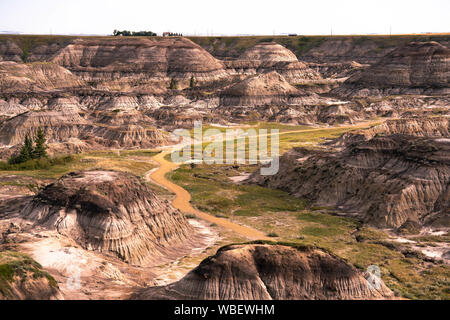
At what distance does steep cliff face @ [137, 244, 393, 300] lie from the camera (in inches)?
1276

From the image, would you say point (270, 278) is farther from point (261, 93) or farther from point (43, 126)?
point (261, 93)

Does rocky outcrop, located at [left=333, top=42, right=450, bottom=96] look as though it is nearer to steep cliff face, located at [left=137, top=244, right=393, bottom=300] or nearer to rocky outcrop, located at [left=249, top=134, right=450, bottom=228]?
rocky outcrop, located at [left=249, top=134, right=450, bottom=228]

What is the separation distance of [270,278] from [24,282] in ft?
48.5

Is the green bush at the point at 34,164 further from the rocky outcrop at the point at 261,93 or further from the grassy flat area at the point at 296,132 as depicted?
the rocky outcrop at the point at 261,93

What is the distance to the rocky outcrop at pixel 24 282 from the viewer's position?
29328 millimetres

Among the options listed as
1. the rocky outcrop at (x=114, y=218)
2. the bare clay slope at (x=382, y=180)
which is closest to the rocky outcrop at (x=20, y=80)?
Answer: the bare clay slope at (x=382, y=180)

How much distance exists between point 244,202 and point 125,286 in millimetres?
35669

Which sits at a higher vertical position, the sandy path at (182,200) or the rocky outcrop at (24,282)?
the rocky outcrop at (24,282)

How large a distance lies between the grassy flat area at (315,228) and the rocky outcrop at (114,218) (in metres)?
11.2

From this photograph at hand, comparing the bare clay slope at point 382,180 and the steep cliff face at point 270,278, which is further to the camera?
the bare clay slope at point 382,180

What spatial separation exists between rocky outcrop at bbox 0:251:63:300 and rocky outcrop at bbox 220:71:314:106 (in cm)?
14877

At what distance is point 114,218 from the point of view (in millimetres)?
48562

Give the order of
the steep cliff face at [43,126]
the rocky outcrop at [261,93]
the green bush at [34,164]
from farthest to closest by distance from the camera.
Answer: the rocky outcrop at [261,93] → the steep cliff face at [43,126] → the green bush at [34,164]

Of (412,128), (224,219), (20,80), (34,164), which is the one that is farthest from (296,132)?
(20,80)
